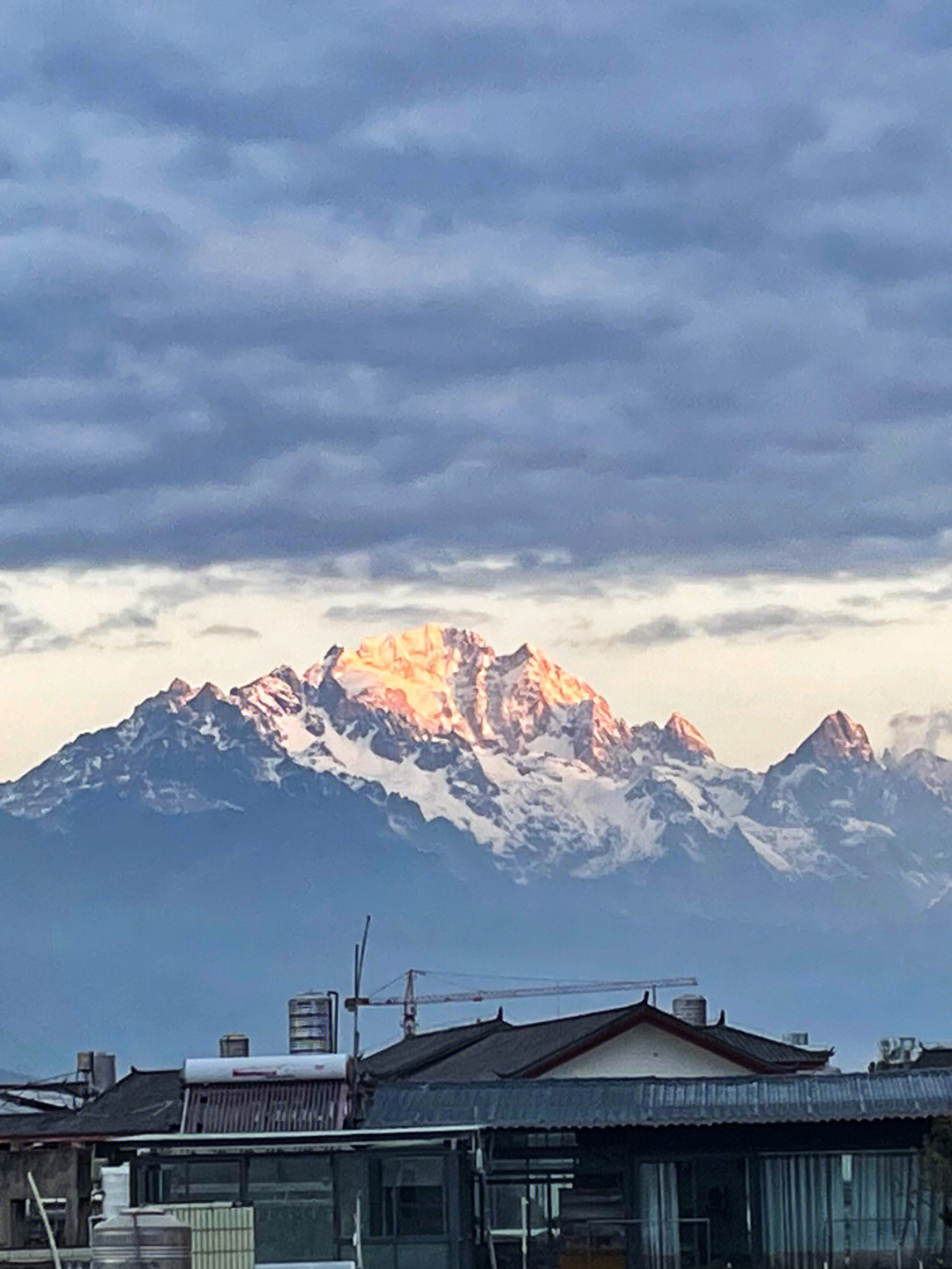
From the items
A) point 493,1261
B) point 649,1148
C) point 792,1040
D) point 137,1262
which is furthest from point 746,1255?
point 792,1040

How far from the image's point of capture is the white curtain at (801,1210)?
58.9 m

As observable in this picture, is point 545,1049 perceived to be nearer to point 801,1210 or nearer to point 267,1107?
point 801,1210

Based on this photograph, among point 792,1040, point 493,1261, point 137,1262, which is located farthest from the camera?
point 792,1040

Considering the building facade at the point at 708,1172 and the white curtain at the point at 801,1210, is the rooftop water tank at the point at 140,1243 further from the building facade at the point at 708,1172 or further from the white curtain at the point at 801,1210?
the white curtain at the point at 801,1210

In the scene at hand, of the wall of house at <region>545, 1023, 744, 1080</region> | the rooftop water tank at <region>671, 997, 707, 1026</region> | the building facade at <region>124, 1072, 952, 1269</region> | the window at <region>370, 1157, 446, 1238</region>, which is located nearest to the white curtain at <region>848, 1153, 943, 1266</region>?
the building facade at <region>124, 1072, 952, 1269</region>

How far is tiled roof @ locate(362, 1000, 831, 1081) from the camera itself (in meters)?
71.2

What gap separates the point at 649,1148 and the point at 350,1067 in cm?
637

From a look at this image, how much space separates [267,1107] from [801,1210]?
1114cm

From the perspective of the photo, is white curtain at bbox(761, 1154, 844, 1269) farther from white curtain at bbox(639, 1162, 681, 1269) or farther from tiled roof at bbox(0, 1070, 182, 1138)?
tiled roof at bbox(0, 1070, 182, 1138)

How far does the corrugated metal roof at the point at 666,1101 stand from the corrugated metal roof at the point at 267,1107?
3.19 feet

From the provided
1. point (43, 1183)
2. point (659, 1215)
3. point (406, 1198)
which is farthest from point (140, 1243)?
point (659, 1215)

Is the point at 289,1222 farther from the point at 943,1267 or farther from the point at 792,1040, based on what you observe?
the point at 792,1040

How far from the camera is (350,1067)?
5972 cm

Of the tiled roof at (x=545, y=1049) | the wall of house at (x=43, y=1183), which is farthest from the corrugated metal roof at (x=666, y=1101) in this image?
the wall of house at (x=43, y=1183)
